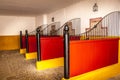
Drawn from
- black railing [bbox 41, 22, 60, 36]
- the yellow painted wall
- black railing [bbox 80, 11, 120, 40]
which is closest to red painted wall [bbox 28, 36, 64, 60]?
black railing [bbox 80, 11, 120, 40]

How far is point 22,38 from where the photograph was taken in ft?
21.1

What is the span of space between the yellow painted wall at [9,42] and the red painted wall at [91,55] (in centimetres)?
640

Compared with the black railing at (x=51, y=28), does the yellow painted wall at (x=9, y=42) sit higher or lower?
lower

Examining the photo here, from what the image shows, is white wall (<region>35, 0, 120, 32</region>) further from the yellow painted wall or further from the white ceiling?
the yellow painted wall

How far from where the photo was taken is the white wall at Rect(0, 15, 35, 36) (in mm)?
7634

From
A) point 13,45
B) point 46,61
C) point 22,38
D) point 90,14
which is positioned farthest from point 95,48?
point 13,45

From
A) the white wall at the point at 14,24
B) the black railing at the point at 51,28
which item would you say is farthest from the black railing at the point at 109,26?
the white wall at the point at 14,24

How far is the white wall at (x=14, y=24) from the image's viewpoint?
301 inches

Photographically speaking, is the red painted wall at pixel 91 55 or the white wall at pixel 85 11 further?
the white wall at pixel 85 11

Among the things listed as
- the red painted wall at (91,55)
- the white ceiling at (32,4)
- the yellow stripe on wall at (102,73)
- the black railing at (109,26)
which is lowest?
the yellow stripe on wall at (102,73)

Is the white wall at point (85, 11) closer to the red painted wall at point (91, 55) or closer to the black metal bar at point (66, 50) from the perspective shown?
the red painted wall at point (91, 55)

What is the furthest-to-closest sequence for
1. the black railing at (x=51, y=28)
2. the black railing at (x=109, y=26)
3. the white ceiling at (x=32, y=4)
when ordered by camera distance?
the black railing at (x=51, y=28)
the white ceiling at (x=32, y=4)
the black railing at (x=109, y=26)

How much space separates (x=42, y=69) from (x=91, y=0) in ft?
8.95

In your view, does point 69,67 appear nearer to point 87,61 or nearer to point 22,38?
point 87,61
